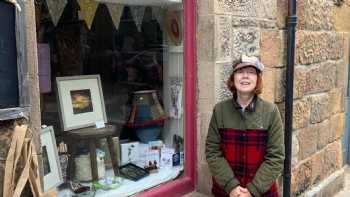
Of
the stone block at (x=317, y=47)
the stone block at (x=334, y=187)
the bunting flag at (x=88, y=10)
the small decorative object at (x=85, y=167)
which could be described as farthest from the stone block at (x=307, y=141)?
the bunting flag at (x=88, y=10)

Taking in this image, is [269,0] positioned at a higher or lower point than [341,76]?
higher

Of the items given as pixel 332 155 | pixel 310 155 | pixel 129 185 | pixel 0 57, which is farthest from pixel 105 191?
pixel 332 155

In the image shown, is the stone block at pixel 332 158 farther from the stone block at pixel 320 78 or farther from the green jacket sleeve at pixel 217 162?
the green jacket sleeve at pixel 217 162

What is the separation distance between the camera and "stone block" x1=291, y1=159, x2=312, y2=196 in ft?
13.6

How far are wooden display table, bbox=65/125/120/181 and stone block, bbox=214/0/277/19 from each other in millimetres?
1144

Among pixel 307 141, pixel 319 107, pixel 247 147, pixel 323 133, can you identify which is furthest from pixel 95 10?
pixel 323 133

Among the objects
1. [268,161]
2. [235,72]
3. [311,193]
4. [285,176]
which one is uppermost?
[235,72]

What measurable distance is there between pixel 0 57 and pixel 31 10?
272mm

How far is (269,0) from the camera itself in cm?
363

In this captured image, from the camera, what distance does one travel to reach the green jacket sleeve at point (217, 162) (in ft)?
8.87

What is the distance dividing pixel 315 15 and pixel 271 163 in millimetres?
2168

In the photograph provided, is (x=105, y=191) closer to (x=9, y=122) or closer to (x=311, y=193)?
(x=9, y=122)

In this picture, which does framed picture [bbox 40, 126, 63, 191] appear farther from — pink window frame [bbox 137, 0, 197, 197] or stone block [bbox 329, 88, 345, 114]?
stone block [bbox 329, 88, 345, 114]

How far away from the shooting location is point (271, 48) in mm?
3695
